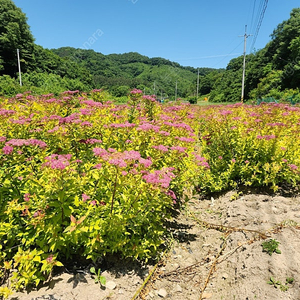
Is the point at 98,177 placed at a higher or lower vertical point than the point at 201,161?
higher

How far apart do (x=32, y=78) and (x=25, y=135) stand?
41180 millimetres

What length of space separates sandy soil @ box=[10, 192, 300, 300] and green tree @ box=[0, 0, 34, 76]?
43.9 metres

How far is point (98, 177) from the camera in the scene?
2078 mm

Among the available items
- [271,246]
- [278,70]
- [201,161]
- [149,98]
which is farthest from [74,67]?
[271,246]

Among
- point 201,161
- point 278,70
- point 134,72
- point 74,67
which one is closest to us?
point 201,161

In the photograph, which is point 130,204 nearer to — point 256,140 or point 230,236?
point 230,236

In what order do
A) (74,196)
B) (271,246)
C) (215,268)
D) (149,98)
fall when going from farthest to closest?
(149,98)
(215,268)
(271,246)
(74,196)

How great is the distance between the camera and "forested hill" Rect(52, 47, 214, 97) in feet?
265

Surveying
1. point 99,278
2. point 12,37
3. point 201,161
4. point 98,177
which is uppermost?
point 12,37

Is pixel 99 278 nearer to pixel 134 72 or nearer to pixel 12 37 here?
pixel 12 37

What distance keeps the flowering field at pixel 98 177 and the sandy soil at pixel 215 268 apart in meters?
0.21

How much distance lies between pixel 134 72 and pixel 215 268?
4370 inches

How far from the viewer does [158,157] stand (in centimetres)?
266

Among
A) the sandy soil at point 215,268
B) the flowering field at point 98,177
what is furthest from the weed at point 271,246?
the flowering field at point 98,177
